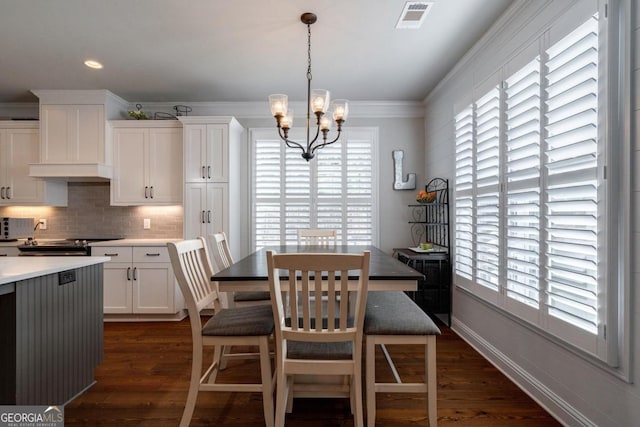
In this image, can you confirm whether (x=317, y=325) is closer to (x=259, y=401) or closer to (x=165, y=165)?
(x=259, y=401)

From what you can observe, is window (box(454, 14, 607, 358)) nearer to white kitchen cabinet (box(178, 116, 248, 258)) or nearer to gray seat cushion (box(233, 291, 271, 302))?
gray seat cushion (box(233, 291, 271, 302))

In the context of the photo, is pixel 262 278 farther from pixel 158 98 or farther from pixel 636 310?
pixel 158 98

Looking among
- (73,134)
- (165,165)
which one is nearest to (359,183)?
(165,165)

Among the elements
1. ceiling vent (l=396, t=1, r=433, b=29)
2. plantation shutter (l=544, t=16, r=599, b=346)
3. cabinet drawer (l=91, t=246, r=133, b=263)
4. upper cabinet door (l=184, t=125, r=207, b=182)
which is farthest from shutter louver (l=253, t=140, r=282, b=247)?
plantation shutter (l=544, t=16, r=599, b=346)

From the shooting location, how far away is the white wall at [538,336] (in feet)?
4.54

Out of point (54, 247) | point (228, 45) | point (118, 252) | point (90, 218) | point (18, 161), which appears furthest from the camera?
point (90, 218)

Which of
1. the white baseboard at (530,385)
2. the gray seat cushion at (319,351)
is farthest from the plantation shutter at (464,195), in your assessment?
the gray seat cushion at (319,351)

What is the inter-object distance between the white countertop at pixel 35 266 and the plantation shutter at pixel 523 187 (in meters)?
2.73

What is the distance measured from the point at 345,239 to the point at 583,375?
2.70m

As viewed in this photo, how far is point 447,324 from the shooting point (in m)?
3.42

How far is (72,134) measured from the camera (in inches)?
143

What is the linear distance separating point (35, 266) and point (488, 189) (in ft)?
9.86

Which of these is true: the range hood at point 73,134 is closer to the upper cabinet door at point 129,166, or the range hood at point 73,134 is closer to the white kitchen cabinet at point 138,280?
the upper cabinet door at point 129,166

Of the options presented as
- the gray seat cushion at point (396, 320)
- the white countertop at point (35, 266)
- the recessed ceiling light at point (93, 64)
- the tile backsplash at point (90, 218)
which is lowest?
the gray seat cushion at point (396, 320)
